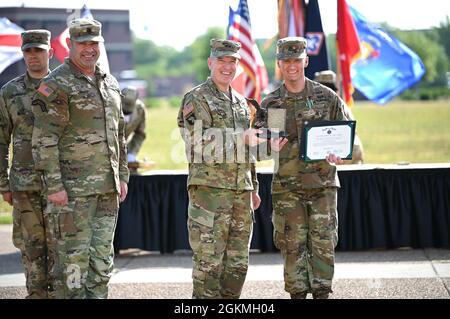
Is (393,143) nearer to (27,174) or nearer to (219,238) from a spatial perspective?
(219,238)

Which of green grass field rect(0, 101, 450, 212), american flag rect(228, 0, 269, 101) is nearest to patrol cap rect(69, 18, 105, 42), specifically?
american flag rect(228, 0, 269, 101)

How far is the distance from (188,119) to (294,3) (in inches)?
238

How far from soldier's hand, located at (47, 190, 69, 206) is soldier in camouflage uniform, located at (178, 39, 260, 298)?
959mm

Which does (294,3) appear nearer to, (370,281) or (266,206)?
(266,206)

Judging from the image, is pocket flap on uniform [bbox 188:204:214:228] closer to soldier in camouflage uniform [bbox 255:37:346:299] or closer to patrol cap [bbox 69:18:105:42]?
soldier in camouflage uniform [bbox 255:37:346:299]

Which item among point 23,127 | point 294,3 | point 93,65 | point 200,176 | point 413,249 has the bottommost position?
point 413,249

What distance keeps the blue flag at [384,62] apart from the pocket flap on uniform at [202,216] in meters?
6.85

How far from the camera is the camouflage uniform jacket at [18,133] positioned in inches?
240

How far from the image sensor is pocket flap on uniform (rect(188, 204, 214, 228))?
5730 millimetres

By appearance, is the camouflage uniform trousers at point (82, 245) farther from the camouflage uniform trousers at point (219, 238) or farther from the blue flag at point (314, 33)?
the blue flag at point (314, 33)

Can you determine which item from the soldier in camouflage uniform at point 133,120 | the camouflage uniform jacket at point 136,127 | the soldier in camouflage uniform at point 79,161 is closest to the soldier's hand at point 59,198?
the soldier in camouflage uniform at point 79,161

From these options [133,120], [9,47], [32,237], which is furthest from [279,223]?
[9,47]
